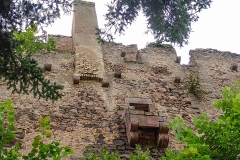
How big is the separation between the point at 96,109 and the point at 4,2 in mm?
4025

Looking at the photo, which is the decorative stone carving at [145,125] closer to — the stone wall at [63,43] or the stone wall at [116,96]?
the stone wall at [116,96]

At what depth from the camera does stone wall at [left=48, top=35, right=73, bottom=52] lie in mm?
11795

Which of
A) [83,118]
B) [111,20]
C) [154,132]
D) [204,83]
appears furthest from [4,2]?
[204,83]

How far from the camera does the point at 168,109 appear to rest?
9062mm

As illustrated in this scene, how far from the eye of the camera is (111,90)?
30.2ft

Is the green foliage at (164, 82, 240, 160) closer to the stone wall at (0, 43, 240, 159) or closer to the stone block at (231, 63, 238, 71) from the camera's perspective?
the stone wall at (0, 43, 240, 159)

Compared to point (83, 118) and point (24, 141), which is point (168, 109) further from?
point (24, 141)

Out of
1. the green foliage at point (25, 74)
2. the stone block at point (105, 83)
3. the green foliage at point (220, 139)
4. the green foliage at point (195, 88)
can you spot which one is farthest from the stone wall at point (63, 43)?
the green foliage at point (220, 139)

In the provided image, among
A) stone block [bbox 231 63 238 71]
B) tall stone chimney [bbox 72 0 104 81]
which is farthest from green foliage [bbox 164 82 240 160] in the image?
stone block [bbox 231 63 238 71]

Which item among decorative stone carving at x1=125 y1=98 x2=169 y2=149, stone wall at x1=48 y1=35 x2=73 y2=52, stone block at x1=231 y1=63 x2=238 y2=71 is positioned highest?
stone wall at x1=48 y1=35 x2=73 y2=52

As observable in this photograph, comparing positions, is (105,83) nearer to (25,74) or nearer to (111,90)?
(111,90)

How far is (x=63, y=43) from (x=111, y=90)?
3634mm

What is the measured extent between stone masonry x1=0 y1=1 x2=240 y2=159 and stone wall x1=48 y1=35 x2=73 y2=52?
98 centimetres

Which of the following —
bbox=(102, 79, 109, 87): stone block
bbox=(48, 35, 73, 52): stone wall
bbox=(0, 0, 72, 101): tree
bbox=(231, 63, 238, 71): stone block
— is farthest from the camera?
bbox=(48, 35, 73, 52): stone wall
